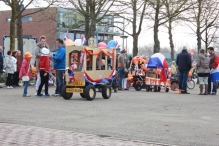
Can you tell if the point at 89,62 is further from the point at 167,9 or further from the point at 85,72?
the point at 167,9

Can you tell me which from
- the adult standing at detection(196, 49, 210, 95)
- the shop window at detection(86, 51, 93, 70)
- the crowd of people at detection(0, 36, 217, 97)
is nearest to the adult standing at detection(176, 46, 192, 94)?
the crowd of people at detection(0, 36, 217, 97)

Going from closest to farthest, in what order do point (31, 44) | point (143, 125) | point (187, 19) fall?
point (143, 125), point (31, 44), point (187, 19)

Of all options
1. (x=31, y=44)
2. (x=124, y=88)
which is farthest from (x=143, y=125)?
(x=31, y=44)

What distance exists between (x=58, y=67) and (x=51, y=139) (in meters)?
8.40

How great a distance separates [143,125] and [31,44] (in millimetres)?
19901

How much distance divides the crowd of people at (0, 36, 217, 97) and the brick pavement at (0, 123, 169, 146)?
726cm

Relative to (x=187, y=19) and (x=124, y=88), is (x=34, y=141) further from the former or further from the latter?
(x=187, y=19)

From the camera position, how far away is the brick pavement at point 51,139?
7.37 metres

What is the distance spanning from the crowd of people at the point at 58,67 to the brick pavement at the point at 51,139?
7.26 m

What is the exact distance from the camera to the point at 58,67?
52.4 feet

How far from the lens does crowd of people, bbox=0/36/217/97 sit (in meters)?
15.9

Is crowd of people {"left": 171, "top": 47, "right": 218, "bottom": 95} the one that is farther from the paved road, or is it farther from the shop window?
the shop window

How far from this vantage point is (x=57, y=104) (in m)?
13.5

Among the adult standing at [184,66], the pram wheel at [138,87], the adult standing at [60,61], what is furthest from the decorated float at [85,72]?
the pram wheel at [138,87]
